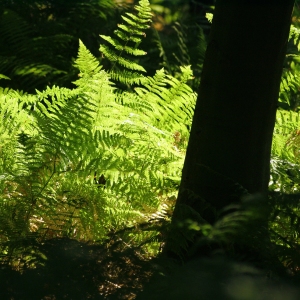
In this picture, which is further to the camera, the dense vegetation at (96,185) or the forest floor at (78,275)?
the dense vegetation at (96,185)

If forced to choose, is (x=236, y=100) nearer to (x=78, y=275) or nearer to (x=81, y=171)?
(x=81, y=171)

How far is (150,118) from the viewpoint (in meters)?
3.11

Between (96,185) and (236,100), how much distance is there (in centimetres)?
76

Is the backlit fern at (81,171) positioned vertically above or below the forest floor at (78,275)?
above

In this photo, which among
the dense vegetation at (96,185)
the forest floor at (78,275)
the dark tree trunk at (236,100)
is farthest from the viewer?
the dark tree trunk at (236,100)

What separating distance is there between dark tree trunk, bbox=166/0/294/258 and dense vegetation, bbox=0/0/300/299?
20 centimetres

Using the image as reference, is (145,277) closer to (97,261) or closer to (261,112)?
(97,261)

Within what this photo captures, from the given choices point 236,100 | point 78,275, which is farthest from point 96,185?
point 78,275

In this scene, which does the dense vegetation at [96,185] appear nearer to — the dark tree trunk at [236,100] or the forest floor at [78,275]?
the forest floor at [78,275]

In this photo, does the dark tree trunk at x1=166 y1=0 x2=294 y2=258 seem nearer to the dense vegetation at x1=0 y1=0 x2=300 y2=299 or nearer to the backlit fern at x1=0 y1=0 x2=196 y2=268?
the dense vegetation at x1=0 y1=0 x2=300 y2=299

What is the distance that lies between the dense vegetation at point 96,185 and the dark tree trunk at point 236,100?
0.20 metres

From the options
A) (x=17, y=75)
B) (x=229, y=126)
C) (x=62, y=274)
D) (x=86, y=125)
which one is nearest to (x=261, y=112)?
(x=229, y=126)

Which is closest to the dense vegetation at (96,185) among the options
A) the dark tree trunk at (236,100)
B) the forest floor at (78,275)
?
the forest floor at (78,275)

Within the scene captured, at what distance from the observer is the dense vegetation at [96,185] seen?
144cm
